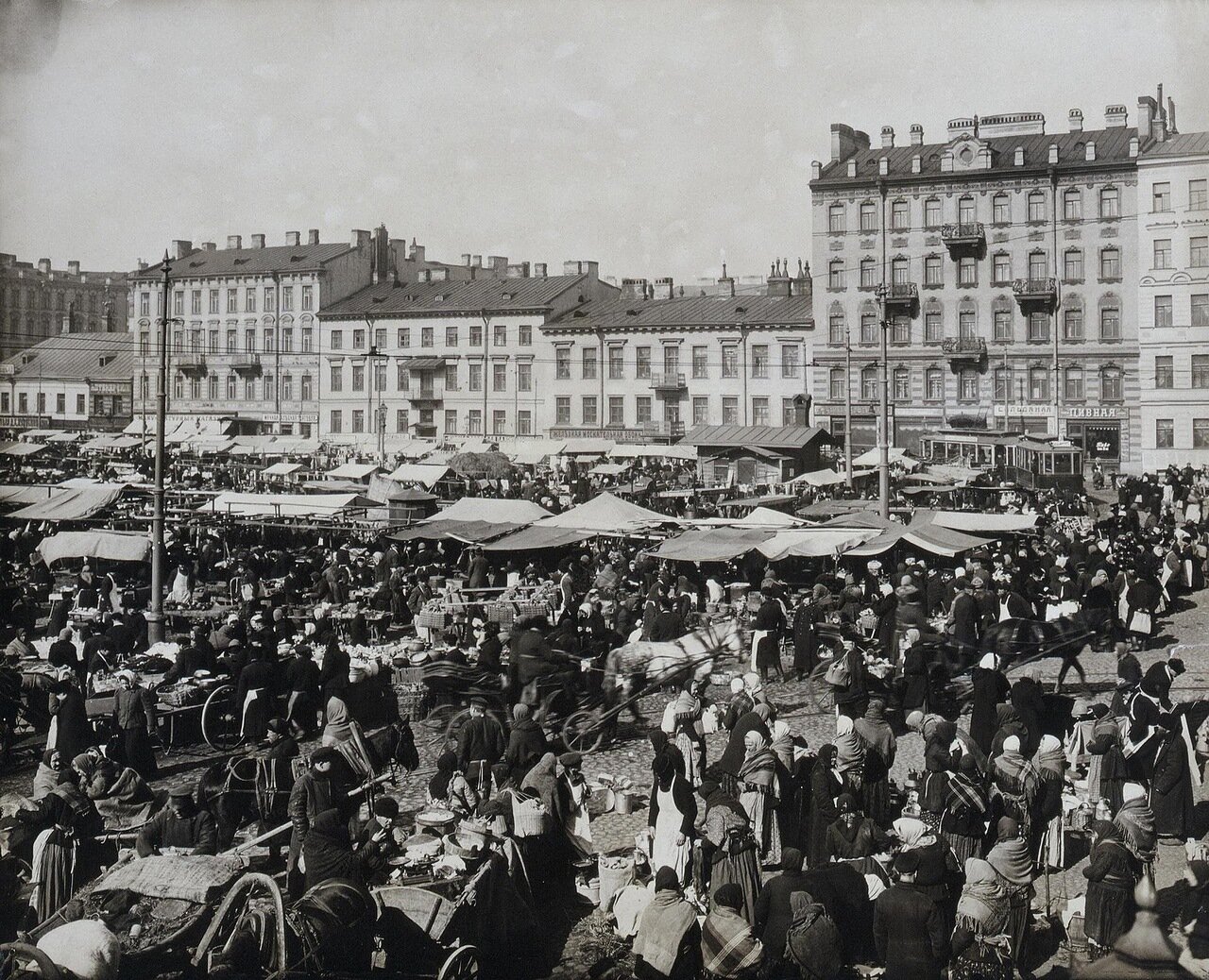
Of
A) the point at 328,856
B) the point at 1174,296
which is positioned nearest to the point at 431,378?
the point at 1174,296

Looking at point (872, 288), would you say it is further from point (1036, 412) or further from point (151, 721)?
point (151, 721)

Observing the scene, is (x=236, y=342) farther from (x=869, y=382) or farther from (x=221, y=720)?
(x=221, y=720)

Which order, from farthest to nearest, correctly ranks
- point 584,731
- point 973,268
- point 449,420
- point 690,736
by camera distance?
point 449,420 → point 973,268 → point 584,731 → point 690,736

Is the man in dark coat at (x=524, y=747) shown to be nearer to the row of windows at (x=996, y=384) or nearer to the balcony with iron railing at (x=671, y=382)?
the row of windows at (x=996, y=384)

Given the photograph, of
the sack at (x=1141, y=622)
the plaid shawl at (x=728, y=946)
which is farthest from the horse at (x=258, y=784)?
the sack at (x=1141, y=622)

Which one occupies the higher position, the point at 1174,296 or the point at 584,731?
the point at 1174,296

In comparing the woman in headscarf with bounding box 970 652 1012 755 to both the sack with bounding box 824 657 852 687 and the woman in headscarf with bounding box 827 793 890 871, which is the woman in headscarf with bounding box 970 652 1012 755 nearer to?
the sack with bounding box 824 657 852 687

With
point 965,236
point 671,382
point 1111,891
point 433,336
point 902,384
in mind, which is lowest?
point 1111,891
